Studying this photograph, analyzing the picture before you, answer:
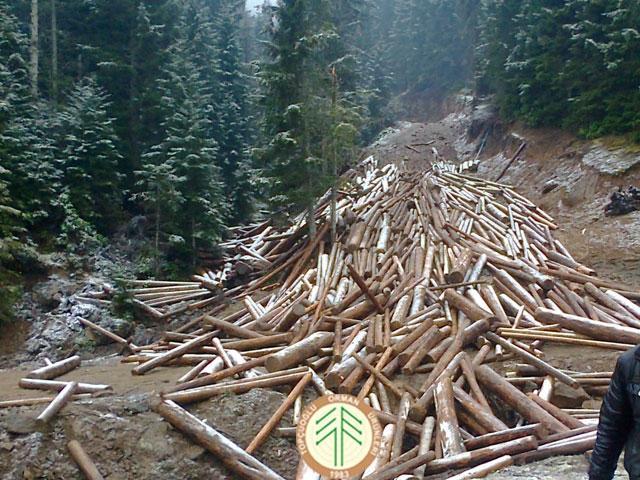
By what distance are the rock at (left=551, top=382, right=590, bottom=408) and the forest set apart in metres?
10.0

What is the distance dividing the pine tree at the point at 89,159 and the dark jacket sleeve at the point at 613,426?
17718mm

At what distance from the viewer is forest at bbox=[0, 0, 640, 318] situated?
51.5ft

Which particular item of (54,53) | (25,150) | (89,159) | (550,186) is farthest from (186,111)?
(550,186)

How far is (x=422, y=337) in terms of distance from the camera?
29.0 ft

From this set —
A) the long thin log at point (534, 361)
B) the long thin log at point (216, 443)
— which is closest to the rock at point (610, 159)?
the long thin log at point (534, 361)

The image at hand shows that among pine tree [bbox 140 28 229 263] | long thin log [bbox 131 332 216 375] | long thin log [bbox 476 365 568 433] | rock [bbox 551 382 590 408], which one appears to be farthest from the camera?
pine tree [bbox 140 28 229 263]

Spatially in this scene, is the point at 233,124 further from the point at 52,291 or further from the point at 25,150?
the point at 52,291

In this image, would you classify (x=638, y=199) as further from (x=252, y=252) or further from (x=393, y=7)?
(x=393, y=7)

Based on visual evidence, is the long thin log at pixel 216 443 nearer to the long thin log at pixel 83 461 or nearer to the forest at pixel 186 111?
the long thin log at pixel 83 461

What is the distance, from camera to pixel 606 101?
16.9 meters

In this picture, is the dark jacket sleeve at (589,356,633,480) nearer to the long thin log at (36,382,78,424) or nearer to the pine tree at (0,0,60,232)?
the long thin log at (36,382,78,424)

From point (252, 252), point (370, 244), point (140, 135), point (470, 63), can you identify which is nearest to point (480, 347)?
point (370, 244)

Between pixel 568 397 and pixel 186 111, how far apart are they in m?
15.5

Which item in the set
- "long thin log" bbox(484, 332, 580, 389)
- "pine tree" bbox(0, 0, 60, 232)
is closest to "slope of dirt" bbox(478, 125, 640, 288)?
"long thin log" bbox(484, 332, 580, 389)
